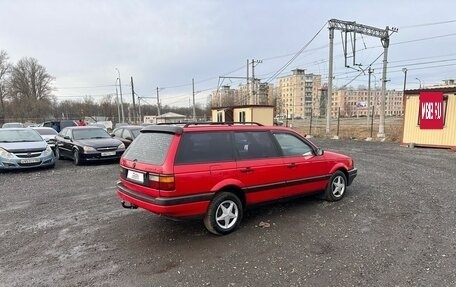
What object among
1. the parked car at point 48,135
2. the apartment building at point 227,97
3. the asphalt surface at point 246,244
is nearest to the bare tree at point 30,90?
the apartment building at point 227,97

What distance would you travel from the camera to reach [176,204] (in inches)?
159

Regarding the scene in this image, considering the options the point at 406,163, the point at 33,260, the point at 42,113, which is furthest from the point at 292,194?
the point at 42,113

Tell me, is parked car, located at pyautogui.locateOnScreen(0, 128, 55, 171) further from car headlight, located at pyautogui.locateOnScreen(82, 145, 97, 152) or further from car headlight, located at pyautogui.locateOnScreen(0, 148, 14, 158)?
car headlight, located at pyautogui.locateOnScreen(82, 145, 97, 152)

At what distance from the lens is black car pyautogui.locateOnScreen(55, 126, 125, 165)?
1120 centimetres

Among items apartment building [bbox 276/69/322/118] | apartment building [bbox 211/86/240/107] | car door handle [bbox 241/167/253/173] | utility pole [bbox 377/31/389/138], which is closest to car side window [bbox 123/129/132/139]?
car door handle [bbox 241/167/253/173]

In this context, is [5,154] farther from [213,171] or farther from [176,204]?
[213,171]

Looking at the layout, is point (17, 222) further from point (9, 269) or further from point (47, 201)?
point (9, 269)

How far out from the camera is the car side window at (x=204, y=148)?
4.20 meters

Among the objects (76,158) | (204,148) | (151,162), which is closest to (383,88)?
(76,158)

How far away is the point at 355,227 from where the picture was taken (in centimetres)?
477

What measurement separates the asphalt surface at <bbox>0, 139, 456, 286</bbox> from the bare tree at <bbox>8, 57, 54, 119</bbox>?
A: 205ft

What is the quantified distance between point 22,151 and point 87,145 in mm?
1996

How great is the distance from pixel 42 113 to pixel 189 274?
6709 centimetres

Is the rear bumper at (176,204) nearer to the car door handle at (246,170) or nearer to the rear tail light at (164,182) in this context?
the rear tail light at (164,182)
